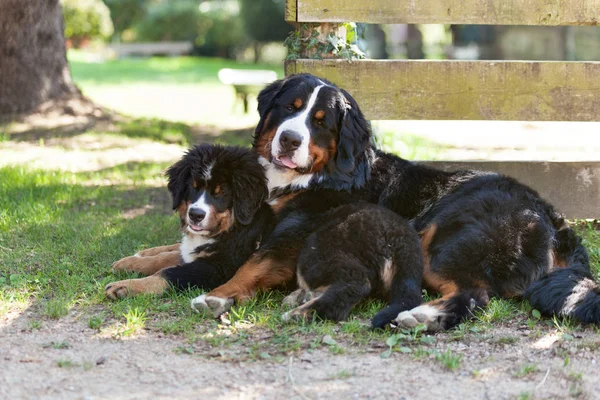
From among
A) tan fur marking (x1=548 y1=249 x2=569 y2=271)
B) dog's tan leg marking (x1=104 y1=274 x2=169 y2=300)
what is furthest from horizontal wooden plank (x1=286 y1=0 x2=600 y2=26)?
dog's tan leg marking (x1=104 y1=274 x2=169 y2=300)

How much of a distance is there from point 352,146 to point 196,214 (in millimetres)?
1134

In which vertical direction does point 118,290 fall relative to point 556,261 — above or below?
below

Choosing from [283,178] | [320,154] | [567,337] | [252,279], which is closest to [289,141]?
[320,154]

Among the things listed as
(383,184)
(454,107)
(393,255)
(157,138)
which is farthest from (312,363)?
(157,138)

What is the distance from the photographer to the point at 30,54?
10031 mm

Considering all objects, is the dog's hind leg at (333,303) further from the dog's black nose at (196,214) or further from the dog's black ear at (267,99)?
the dog's black ear at (267,99)

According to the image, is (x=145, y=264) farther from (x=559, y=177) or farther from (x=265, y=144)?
(x=559, y=177)

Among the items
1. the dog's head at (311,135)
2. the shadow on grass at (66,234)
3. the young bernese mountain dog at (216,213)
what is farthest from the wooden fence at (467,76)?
the shadow on grass at (66,234)

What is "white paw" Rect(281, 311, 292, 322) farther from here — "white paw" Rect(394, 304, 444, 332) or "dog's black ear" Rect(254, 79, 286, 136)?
"dog's black ear" Rect(254, 79, 286, 136)

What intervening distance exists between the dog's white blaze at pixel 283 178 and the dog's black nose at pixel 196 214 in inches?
22.1

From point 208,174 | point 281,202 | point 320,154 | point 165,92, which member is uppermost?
point 320,154

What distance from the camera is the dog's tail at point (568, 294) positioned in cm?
447

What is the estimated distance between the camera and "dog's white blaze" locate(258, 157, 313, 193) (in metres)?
5.24

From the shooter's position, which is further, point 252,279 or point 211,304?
point 252,279
